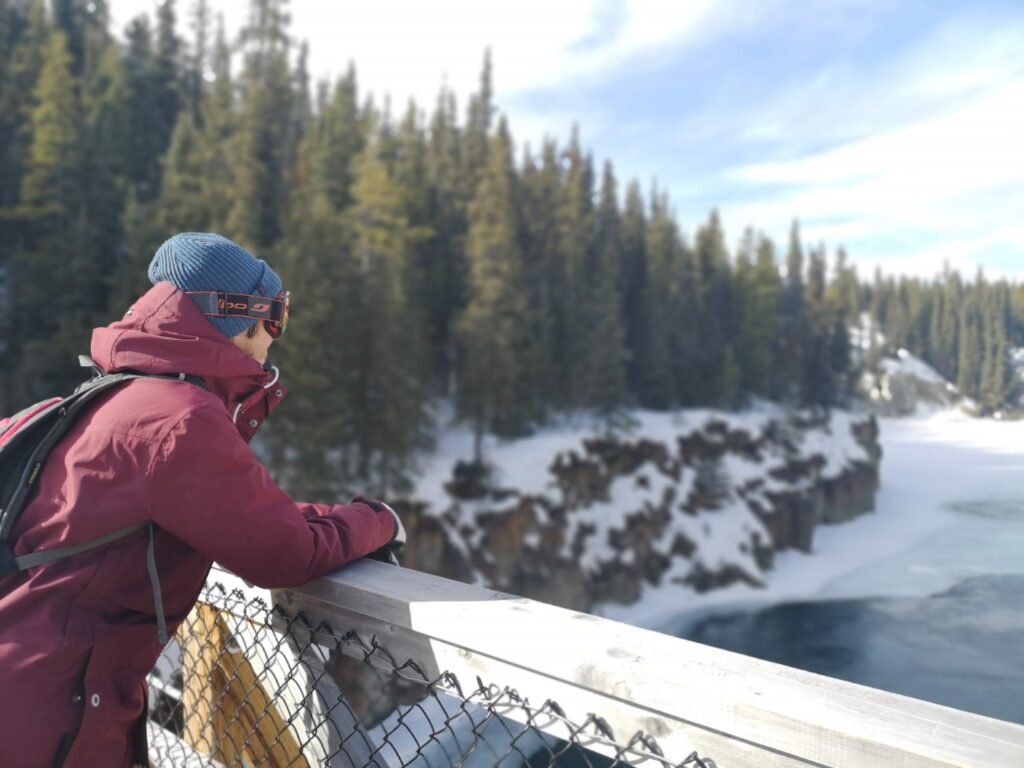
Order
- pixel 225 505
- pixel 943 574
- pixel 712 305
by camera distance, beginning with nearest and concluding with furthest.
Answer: pixel 225 505 < pixel 943 574 < pixel 712 305

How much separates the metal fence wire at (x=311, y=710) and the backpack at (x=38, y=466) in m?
0.42

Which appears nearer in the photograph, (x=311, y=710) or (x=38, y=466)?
(x=38, y=466)

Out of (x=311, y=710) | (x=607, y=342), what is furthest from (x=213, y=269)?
(x=607, y=342)

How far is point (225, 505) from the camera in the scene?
159 centimetres

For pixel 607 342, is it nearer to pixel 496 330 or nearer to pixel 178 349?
pixel 496 330

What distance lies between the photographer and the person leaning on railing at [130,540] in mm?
1528

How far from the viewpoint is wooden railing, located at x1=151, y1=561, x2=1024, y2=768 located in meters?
1.02

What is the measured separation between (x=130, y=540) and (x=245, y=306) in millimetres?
628

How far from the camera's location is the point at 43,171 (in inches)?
1074

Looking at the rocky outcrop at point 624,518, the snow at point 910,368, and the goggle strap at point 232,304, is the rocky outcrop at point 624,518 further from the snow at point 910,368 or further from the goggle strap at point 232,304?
the goggle strap at point 232,304

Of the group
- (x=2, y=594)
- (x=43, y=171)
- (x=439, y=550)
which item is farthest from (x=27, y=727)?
(x=43, y=171)

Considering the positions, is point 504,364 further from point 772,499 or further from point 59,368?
point 59,368

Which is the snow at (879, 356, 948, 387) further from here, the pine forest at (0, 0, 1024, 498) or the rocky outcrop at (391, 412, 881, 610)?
the rocky outcrop at (391, 412, 881, 610)

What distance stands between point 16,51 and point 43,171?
544 inches
